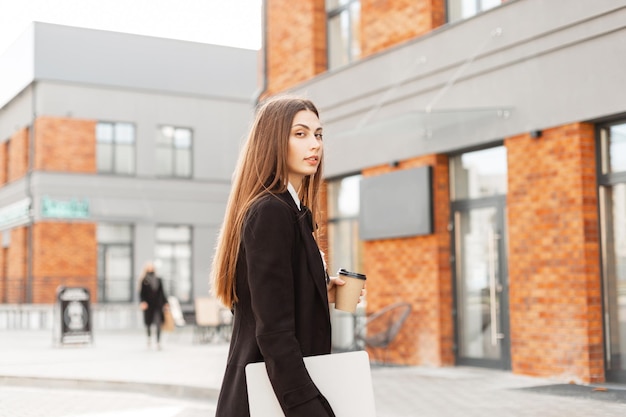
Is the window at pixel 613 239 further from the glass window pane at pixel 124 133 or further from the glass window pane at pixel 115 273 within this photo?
the glass window pane at pixel 124 133

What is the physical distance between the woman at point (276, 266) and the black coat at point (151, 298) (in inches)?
627

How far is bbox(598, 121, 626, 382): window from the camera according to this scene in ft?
33.3

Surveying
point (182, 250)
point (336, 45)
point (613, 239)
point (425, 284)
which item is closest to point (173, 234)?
point (182, 250)

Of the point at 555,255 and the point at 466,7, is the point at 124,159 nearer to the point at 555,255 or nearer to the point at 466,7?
the point at 466,7

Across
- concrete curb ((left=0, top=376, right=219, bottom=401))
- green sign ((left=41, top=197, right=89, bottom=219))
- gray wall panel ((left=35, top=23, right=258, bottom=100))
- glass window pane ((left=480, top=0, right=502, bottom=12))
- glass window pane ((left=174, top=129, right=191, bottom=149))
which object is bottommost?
concrete curb ((left=0, top=376, right=219, bottom=401))

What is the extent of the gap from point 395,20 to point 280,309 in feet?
38.4

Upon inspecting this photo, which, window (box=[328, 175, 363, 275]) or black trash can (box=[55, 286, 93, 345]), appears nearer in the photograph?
window (box=[328, 175, 363, 275])

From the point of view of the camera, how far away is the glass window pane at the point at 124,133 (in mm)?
31969

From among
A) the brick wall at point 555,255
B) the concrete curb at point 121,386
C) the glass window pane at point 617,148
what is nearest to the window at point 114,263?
the concrete curb at point 121,386

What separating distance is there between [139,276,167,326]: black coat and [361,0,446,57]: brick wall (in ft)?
23.0

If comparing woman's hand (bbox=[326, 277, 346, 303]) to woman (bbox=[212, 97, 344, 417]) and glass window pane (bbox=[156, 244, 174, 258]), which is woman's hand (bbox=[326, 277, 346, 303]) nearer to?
woman (bbox=[212, 97, 344, 417])

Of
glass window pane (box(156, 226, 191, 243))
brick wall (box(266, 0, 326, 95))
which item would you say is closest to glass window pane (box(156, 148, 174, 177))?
glass window pane (box(156, 226, 191, 243))

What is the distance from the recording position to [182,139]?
3328 cm

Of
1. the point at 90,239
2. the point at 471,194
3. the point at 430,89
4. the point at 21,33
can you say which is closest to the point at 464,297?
the point at 471,194
